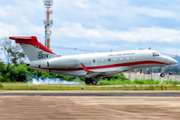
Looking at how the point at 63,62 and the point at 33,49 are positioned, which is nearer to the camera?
the point at 63,62

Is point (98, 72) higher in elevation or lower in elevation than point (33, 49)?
lower

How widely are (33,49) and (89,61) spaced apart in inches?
307

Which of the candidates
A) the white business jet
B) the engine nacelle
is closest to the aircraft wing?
the white business jet

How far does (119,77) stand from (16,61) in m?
21.2

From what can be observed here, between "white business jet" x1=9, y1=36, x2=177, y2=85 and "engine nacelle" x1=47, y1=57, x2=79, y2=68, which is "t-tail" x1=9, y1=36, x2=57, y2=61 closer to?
"white business jet" x1=9, y1=36, x2=177, y2=85

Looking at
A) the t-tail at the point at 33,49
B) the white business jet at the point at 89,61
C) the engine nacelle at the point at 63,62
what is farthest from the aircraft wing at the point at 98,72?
the t-tail at the point at 33,49

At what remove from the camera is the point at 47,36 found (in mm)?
71812

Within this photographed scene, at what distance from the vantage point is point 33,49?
3503cm

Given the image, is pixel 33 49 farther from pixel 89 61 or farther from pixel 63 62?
pixel 89 61

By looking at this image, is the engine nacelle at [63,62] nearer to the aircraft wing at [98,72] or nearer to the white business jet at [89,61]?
the white business jet at [89,61]

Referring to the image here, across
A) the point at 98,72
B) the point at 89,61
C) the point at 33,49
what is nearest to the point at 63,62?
the point at 89,61

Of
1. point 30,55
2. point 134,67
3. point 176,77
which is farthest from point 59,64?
point 176,77

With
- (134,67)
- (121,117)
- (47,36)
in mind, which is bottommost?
(121,117)

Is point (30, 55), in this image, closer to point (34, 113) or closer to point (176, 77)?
point (34, 113)
